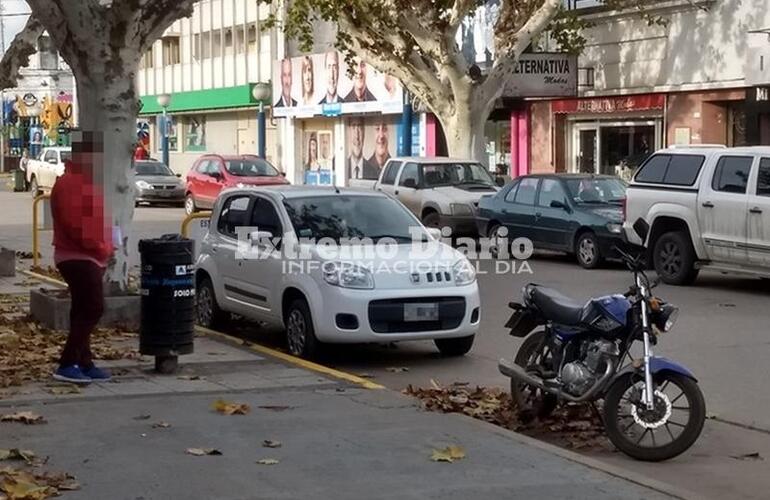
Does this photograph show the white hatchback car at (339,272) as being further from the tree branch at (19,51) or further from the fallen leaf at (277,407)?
the tree branch at (19,51)

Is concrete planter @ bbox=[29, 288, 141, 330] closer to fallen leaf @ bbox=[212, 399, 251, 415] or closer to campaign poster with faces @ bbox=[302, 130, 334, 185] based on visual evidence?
fallen leaf @ bbox=[212, 399, 251, 415]

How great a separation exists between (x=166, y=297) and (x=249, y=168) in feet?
80.5

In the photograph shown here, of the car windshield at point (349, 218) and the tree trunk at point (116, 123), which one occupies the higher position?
the tree trunk at point (116, 123)

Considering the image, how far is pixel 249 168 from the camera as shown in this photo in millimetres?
34344

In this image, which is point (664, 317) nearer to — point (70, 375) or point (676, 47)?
point (70, 375)

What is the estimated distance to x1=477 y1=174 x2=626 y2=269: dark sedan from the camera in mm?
19969

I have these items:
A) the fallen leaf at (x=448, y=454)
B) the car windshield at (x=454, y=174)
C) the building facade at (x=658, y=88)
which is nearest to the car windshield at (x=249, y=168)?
the building facade at (x=658, y=88)

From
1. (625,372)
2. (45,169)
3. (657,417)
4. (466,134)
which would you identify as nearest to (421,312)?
(625,372)

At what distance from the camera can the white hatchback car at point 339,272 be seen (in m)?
11.2

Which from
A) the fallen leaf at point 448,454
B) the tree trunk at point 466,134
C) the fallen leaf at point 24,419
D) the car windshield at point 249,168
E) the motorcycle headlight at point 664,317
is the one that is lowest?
the fallen leaf at point 448,454

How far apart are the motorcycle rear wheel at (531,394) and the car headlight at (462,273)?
8.21 ft

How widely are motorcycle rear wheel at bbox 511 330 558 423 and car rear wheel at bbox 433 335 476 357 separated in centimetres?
272

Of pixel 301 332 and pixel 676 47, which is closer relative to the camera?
pixel 301 332

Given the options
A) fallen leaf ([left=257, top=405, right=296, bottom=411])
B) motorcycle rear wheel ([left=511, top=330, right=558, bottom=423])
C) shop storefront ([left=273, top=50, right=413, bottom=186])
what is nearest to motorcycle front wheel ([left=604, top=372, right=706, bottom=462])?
motorcycle rear wheel ([left=511, top=330, right=558, bottom=423])
